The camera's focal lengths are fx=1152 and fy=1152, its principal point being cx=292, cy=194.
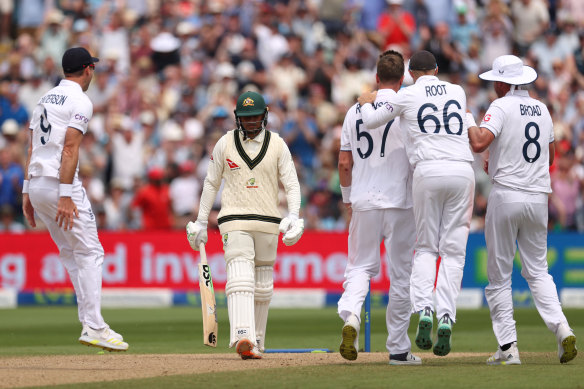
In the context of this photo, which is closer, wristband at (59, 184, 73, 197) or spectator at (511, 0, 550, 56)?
wristband at (59, 184, 73, 197)

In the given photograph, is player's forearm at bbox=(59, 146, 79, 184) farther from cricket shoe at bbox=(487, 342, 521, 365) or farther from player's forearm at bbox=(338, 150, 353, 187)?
cricket shoe at bbox=(487, 342, 521, 365)

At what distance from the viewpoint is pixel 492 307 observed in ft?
33.2

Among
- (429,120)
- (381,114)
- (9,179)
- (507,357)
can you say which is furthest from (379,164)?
(9,179)

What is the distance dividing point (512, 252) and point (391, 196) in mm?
1208

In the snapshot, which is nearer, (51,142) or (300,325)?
(51,142)

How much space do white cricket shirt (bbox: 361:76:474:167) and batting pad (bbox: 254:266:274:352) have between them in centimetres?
181

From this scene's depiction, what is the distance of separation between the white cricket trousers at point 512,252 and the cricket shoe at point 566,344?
0.09m

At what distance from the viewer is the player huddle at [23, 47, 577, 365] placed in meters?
9.73

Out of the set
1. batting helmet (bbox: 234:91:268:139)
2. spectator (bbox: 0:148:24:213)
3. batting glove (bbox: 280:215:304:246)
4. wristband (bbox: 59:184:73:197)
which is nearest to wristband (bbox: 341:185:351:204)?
batting glove (bbox: 280:215:304:246)

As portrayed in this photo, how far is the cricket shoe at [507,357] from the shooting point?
9.96 meters

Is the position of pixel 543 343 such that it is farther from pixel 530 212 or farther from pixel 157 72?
pixel 157 72

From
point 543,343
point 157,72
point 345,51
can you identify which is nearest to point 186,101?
point 157,72

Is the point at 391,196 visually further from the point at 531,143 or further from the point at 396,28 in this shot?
the point at 396,28

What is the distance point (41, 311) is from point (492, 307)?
1039 centimetres
